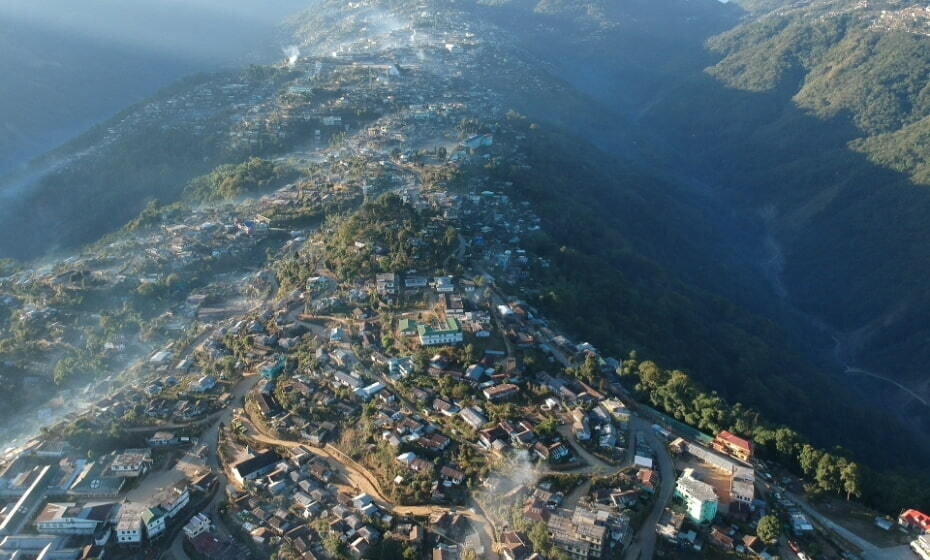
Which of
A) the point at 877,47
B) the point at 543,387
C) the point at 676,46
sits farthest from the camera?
the point at 676,46

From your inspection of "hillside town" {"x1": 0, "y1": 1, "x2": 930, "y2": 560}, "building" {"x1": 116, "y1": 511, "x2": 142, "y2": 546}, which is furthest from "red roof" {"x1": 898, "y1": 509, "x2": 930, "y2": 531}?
"building" {"x1": 116, "y1": 511, "x2": 142, "y2": 546}

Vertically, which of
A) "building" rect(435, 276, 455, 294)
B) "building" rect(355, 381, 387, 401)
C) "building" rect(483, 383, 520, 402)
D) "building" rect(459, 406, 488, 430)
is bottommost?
"building" rect(355, 381, 387, 401)

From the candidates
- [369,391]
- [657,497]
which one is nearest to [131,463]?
[369,391]

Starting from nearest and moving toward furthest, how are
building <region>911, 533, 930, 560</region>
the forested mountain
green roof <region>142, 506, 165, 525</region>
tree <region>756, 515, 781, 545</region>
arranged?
tree <region>756, 515, 781, 545</region>
building <region>911, 533, 930, 560</region>
green roof <region>142, 506, 165, 525</region>
the forested mountain

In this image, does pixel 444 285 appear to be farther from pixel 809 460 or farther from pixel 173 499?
pixel 809 460

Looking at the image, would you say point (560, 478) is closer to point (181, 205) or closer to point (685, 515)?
point (685, 515)

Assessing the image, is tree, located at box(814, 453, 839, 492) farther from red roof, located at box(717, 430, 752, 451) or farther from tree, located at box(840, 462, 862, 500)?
red roof, located at box(717, 430, 752, 451)

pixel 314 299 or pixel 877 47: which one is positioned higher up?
pixel 877 47

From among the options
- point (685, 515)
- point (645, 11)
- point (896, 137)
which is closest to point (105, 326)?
point (685, 515)
